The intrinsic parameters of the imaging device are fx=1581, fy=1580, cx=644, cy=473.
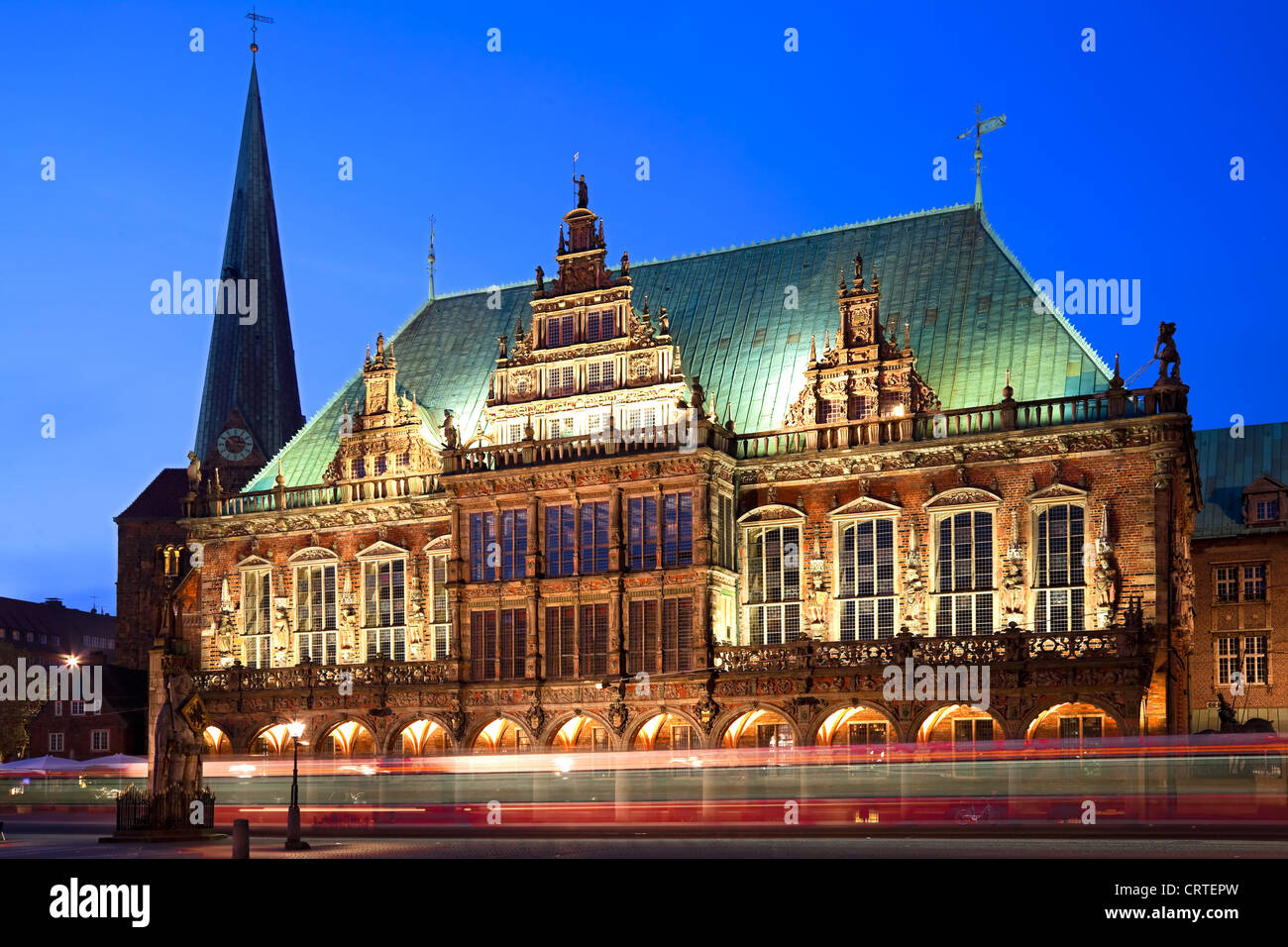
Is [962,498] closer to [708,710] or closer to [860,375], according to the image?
[860,375]

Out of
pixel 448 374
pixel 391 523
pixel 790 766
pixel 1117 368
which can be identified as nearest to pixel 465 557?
pixel 391 523

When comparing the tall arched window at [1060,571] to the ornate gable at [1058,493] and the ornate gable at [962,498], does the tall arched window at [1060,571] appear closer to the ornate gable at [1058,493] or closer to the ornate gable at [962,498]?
the ornate gable at [1058,493]

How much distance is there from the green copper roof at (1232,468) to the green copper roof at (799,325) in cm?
1698

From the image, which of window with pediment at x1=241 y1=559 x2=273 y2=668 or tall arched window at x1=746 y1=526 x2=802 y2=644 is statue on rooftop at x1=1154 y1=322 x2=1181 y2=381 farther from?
window with pediment at x1=241 y1=559 x2=273 y2=668

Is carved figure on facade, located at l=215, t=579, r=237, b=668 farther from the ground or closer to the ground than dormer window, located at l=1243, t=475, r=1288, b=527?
closer to the ground

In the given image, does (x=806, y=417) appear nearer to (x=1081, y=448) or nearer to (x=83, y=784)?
(x=1081, y=448)

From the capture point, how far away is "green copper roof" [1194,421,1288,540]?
61906mm

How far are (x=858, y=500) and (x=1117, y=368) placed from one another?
8220mm

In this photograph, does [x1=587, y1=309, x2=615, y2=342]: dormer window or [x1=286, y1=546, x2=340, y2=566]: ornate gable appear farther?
[x1=286, y1=546, x2=340, y2=566]: ornate gable

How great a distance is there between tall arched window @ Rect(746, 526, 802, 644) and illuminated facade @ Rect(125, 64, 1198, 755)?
0.28 ft

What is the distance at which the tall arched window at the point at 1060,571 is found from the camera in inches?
1725

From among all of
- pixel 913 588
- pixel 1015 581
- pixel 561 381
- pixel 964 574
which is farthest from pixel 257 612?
pixel 1015 581
